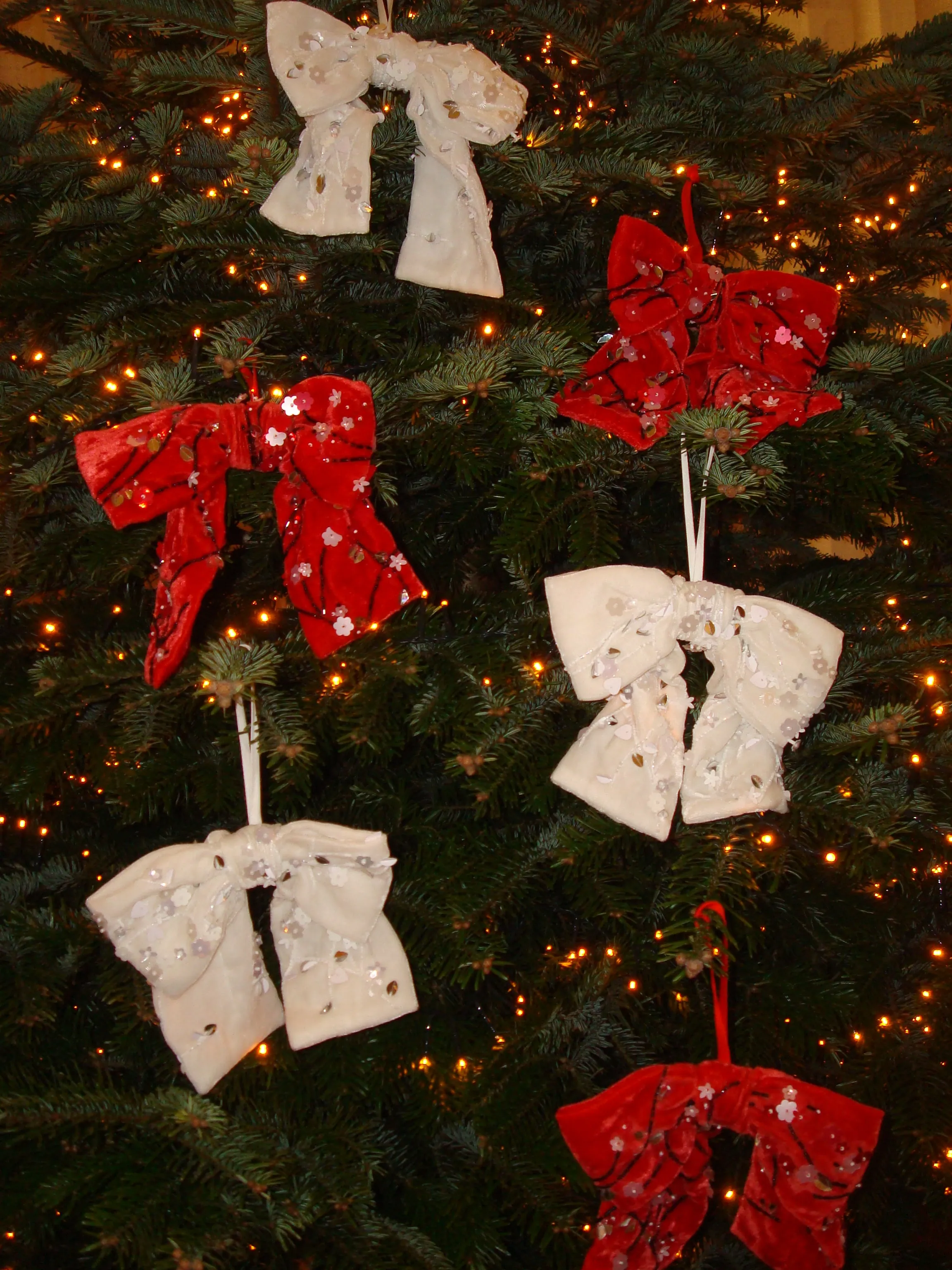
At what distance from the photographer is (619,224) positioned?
62 centimetres

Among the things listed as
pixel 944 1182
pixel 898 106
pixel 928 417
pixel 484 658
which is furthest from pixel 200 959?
pixel 898 106

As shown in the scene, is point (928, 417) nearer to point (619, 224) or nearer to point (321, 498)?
point (619, 224)

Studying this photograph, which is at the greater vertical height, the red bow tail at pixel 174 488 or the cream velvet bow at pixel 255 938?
the red bow tail at pixel 174 488

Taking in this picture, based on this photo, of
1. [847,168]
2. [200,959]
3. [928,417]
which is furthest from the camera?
[847,168]

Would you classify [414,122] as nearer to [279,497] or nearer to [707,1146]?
[279,497]

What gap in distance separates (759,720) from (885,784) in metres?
0.10

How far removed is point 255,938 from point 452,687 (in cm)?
21

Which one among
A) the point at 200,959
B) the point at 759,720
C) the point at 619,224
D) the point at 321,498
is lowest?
the point at 200,959

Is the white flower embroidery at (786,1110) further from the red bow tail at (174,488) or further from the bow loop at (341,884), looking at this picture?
the red bow tail at (174,488)

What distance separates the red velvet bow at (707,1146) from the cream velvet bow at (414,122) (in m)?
0.53

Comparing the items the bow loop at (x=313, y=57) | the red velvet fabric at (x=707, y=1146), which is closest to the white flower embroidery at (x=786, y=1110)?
the red velvet fabric at (x=707, y=1146)

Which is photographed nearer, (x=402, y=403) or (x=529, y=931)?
(x=402, y=403)

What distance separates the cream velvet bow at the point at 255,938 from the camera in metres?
0.55

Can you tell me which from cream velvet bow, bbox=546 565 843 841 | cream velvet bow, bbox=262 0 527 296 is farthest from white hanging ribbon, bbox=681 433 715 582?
cream velvet bow, bbox=262 0 527 296
